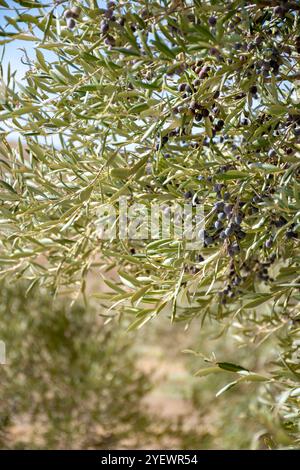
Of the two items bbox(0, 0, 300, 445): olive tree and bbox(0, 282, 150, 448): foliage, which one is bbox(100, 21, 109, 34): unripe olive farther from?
bbox(0, 282, 150, 448): foliage

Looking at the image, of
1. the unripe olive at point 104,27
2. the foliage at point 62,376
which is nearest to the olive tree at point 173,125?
the unripe olive at point 104,27

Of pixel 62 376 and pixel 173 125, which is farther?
pixel 62 376

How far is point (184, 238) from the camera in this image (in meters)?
1.20

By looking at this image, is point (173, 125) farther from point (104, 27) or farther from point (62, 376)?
point (62, 376)

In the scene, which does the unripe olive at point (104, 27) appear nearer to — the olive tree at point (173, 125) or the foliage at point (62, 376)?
the olive tree at point (173, 125)

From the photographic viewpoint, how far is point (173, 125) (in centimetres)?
107

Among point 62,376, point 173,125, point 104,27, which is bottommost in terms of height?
point 62,376

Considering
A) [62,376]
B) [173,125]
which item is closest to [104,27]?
[173,125]

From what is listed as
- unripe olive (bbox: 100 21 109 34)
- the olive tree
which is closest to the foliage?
the olive tree

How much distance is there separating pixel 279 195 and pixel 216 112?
224mm

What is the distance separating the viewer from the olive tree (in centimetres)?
103

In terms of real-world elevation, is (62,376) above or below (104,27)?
below
